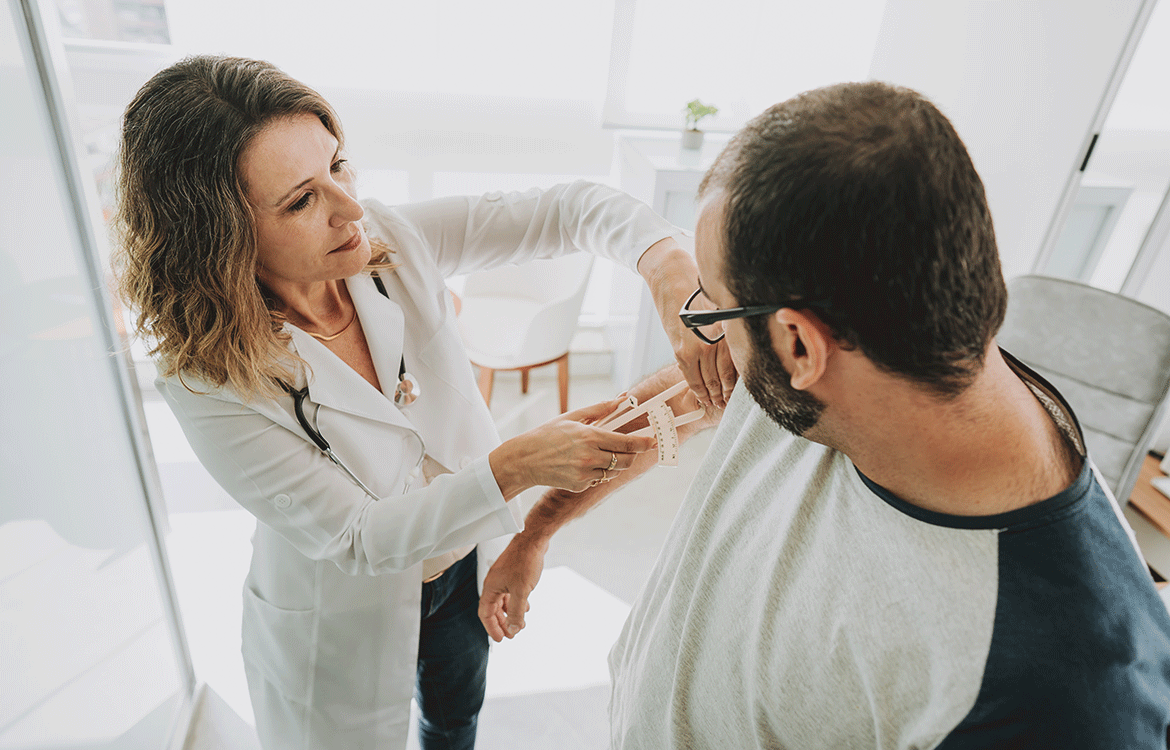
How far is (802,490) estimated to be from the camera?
32.4 inches

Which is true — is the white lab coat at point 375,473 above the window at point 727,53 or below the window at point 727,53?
below

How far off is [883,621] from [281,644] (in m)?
1.06

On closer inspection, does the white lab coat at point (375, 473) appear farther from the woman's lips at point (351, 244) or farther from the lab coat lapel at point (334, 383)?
the woman's lips at point (351, 244)

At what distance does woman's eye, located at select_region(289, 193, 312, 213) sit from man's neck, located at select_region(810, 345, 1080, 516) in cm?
78

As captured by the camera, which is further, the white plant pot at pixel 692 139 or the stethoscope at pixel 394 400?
the white plant pot at pixel 692 139

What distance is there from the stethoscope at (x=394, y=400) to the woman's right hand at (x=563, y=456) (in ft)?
0.80

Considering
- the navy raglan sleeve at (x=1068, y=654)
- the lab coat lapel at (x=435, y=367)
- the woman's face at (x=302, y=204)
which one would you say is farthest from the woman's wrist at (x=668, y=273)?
the navy raglan sleeve at (x=1068, y=654)

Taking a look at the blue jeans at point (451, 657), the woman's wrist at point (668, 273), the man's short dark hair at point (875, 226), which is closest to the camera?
the man's short dark hair at point (875, 226)

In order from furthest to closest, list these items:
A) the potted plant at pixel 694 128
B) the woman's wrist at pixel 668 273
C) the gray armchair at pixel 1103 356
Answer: the potted plant at pixel 694 128
the gray armchair at pixel 1103 356
the woman's wrist at pixel 668 273

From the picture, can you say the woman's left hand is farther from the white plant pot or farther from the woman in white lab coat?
the white plant pot

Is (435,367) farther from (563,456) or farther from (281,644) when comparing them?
(281,644)

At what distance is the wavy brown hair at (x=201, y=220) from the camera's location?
90 cm

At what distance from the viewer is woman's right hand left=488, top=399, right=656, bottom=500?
3.22 feet

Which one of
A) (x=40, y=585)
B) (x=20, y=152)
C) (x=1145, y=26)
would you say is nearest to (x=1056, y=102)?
(x=1145, y=26)
